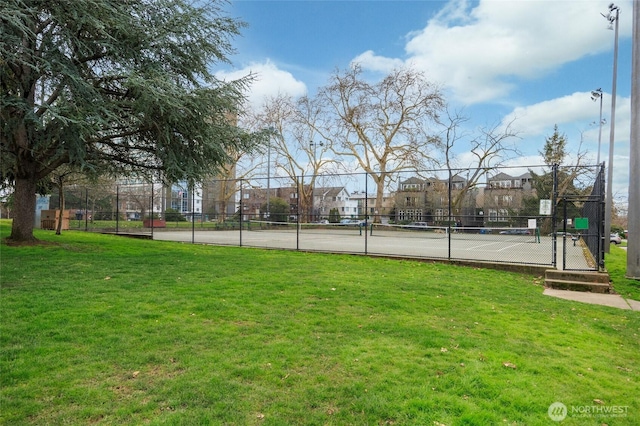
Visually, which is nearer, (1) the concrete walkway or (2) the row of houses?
(1) the concrete walkway

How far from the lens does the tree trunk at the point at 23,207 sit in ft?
32.9

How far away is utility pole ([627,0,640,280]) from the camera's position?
8.78 meters

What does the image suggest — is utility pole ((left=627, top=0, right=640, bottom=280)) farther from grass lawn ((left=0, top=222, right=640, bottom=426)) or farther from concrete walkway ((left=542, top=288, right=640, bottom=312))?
grass lawn ((left=0, top=222, right=640, bottom=426))

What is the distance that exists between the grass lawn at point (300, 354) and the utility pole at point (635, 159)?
418 cm

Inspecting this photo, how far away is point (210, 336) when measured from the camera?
12.7 feet

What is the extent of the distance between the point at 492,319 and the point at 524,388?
209cm

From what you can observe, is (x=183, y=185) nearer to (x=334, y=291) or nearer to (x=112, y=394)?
(x=334, y=291)

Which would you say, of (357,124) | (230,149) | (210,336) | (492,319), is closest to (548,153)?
(357,124)

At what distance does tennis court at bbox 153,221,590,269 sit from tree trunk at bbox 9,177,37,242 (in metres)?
6.08

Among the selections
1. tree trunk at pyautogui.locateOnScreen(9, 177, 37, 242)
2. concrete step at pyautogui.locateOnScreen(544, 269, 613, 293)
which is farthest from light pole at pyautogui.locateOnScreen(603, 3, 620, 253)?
tree trunk at pyautogui.locateOnScreen(9, 177, 37, 242)

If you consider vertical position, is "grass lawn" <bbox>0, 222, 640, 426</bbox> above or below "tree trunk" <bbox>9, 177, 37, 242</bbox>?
below

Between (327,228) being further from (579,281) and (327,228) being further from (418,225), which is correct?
(579,281)

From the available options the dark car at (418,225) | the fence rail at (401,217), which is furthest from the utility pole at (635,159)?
the dark car at (418,225)

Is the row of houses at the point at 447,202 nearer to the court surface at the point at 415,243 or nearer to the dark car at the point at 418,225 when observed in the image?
the dark car at the point at 418,225
